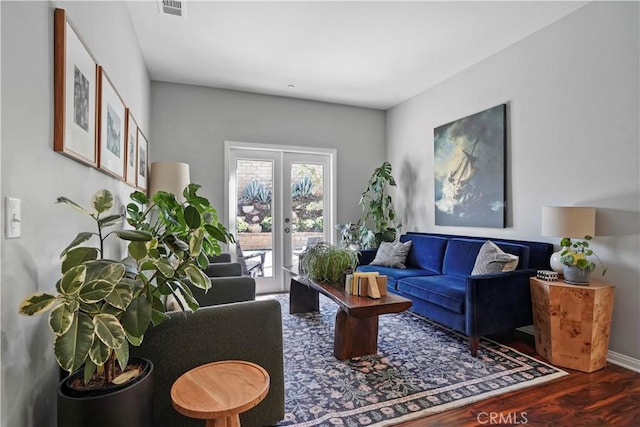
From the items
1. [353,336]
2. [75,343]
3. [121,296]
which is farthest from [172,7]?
[353,336]

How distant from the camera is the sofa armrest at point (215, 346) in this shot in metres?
1.50

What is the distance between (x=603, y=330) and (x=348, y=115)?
401cm

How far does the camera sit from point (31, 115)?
1146mm

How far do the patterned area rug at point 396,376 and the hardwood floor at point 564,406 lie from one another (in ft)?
0.22

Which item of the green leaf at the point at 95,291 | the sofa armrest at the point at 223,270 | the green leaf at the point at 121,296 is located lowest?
the sofa armrest at the point at 223,270

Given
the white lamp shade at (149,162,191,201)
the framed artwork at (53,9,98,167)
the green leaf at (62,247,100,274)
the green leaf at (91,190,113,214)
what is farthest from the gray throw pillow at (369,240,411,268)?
the green leaf at (62,247,100,274)

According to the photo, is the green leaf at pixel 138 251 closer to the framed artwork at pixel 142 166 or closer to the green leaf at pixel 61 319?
the green leaf at pixel 61 319

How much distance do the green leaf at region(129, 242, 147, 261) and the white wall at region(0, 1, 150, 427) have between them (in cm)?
30

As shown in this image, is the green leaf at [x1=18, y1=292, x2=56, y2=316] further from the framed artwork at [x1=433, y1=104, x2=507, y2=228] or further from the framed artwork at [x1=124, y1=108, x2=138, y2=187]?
the framed artwork at [x1=433, y1=104, x2=507, y2=228]

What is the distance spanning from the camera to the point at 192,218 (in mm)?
1337

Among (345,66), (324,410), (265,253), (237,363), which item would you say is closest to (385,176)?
(345,66)

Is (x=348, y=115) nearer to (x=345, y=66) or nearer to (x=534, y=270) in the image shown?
(x=345, y=66)

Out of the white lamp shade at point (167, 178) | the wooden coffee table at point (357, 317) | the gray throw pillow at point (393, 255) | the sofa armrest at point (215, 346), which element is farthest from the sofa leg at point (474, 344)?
the white lamp shade at point (167, 178)

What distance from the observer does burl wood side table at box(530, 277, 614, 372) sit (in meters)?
2.39
